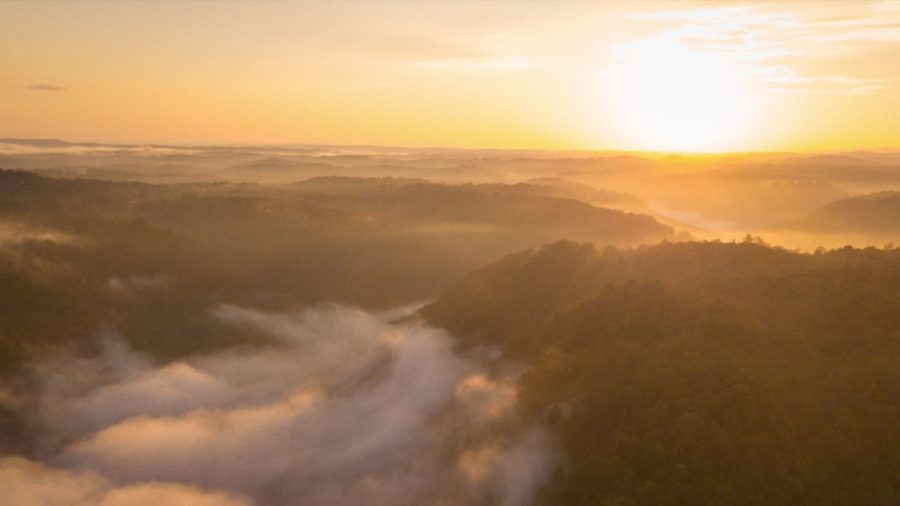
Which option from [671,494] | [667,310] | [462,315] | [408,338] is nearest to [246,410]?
[408,338]

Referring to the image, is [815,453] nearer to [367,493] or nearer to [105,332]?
[367,493]

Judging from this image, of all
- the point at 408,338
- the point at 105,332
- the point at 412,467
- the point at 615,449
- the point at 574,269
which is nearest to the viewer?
the point at 615,449

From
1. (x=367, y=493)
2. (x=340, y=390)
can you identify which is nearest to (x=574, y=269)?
(x=340, y=390)

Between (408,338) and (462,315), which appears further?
(408,338)

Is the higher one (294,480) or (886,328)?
(886,328)

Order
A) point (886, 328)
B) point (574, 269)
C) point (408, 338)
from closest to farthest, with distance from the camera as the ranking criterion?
point (886, 328), point (574, 269), point (408, 338)

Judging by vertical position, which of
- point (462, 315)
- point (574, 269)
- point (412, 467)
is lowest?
point (412, 467)
